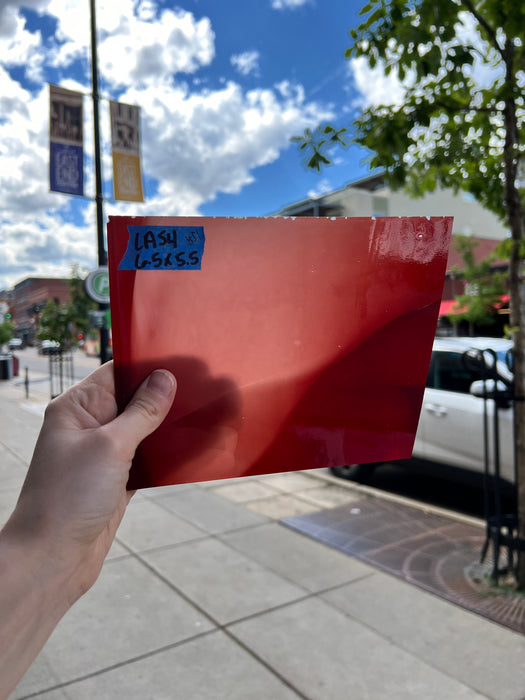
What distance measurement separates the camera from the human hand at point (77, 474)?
99 centimetres

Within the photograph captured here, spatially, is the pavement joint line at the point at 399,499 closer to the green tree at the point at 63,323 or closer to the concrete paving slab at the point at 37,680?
the concrete paving slab at the point at 37,680

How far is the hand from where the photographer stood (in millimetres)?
956

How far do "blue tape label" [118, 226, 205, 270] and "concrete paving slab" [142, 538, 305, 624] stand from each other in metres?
3.13

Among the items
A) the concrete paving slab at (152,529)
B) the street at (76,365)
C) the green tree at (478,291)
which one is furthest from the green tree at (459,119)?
the street at (76,365)

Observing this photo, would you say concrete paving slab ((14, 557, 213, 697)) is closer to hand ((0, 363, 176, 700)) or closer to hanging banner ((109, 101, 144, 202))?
hand ((0, 363, 176, 700))

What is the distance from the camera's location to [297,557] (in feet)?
14.8

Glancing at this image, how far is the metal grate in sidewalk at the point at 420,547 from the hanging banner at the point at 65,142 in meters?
4.96

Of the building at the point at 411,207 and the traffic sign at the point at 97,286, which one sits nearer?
the traffic sign at the point at 97,286

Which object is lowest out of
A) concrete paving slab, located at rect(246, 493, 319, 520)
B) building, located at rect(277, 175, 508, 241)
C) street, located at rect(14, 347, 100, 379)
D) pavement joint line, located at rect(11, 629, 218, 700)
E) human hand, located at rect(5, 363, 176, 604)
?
street, located at rect(14, 347, 100, 379)

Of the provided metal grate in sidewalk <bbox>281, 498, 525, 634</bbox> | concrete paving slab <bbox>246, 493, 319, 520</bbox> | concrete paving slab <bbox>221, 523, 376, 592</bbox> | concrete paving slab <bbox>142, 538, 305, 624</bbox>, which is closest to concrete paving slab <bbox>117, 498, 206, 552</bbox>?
concrete paving slab <bbox>142, 538, 305, 624</bbox>

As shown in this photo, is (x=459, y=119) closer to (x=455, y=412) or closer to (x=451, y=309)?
(x=455, y=412)

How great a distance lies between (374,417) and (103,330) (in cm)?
786

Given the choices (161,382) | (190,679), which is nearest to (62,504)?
(161,382)

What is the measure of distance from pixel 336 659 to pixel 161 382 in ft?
9.12
